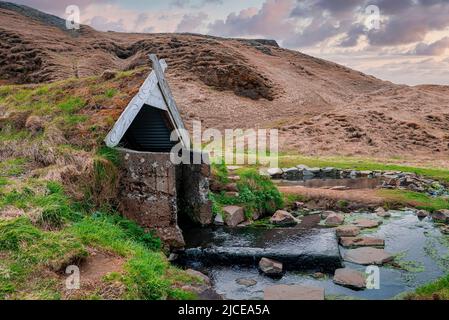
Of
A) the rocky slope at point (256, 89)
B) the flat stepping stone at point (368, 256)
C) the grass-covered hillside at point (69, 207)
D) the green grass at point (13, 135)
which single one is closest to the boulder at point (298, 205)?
the flat stepping stone at point (368, 256)

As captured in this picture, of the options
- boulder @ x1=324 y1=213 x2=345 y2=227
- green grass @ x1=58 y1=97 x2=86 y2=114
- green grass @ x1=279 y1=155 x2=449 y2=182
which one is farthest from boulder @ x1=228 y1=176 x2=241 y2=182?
green grass @ x1=279 y1=155 x2=449 y2=182

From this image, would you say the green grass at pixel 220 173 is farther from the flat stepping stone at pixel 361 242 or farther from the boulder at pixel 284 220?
the flat stepping stone at pixel 361 242

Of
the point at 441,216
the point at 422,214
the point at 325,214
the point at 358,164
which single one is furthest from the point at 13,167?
the point at 358,164

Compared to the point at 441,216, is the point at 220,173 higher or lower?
higher

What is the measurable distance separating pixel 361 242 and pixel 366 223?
5.75 ft

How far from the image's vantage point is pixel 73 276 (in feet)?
18.1

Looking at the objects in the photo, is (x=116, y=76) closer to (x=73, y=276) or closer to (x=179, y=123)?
(x=179, y=123)

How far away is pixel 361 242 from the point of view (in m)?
9.43

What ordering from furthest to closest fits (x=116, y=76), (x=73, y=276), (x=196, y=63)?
(x=196, y=63), (x=116, y=76), (x=73, y=276)

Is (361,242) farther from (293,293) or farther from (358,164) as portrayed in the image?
(358,164)

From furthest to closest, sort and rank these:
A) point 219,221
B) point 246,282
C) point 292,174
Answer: point 292,174 < point 219,221 < point 246,282

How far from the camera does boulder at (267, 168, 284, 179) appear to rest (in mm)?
18266
